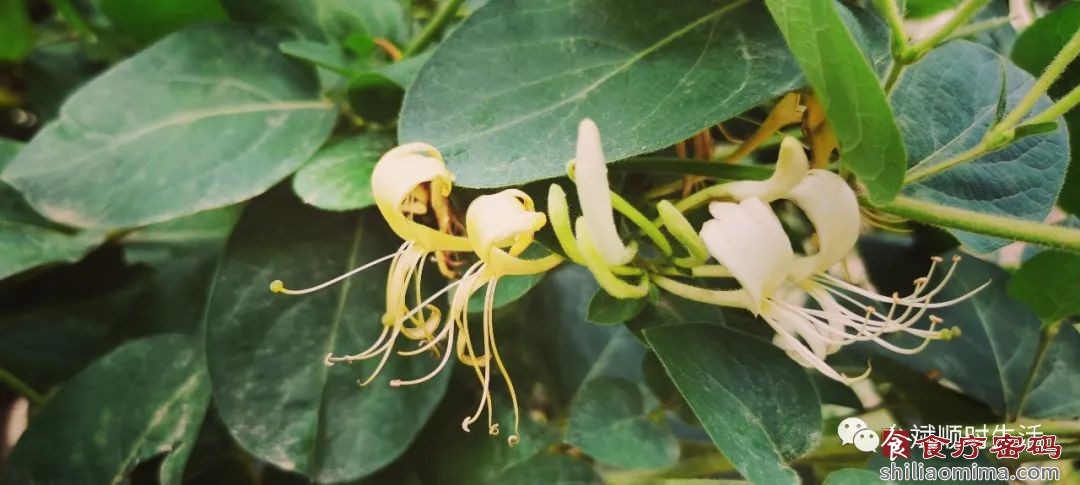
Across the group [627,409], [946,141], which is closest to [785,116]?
[946,141]

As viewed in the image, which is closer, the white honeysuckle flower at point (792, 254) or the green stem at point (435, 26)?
the white honeysuckle flower at point (792, 254)

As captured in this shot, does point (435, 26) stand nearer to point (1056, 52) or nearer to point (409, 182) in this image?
point (409, 182)

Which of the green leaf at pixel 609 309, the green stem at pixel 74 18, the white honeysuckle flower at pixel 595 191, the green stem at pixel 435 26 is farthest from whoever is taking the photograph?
the green stem at pixel 74 18

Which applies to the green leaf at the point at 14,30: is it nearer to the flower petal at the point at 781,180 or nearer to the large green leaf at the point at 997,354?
the flower petal at the point at 781,180

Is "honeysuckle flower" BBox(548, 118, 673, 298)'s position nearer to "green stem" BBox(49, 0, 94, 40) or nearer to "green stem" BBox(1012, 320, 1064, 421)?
"green stem" BBox(1012, 320, 1064, 421)

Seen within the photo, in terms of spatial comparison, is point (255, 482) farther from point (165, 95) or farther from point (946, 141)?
point (946, 141)

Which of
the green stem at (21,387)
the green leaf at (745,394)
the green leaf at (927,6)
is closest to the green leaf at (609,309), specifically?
the green leaf at (745,394)

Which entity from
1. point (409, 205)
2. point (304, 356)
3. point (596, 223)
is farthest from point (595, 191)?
point (304, 356)
